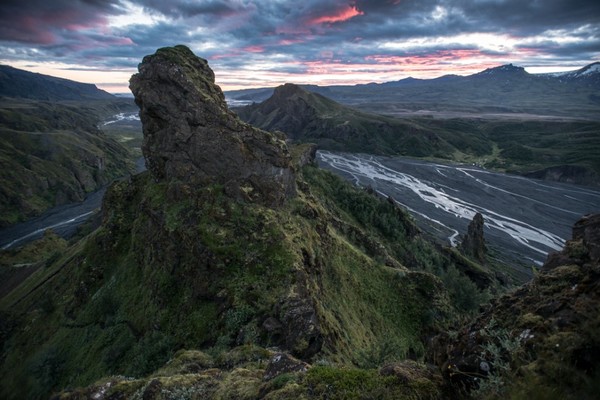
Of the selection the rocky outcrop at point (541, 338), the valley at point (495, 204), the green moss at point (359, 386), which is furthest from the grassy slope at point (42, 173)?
the rocky outcrop at point (541, 338)

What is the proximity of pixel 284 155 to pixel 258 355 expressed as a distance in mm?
27556

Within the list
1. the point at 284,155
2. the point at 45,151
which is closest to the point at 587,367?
the point at 284,155

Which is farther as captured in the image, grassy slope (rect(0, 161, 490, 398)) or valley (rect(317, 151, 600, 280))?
valley (rect(317, 151, 600, 280))

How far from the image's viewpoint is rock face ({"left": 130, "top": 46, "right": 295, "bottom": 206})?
122 feet

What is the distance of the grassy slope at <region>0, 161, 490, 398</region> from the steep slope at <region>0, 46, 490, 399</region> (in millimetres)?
140

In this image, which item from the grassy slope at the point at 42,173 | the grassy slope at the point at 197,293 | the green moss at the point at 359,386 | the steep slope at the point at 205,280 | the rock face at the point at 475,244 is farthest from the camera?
the grassy slope at the point at 42,173

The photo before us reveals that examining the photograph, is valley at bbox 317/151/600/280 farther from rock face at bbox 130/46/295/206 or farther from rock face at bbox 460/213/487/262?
rock face at bbox 130/46/295/206

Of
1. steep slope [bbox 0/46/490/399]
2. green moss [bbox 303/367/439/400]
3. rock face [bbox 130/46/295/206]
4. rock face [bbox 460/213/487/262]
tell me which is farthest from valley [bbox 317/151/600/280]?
green moss [bbox 303/367/439/400]

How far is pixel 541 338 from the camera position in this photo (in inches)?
305

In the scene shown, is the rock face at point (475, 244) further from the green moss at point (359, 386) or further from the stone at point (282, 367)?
the green moss at point (359, 386)

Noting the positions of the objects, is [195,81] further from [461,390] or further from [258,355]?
[461,390]

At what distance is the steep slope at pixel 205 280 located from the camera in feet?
80.0

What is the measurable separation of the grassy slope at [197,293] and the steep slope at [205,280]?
0.14 metres

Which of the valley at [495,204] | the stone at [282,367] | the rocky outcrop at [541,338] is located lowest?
the valley at [495,204]
